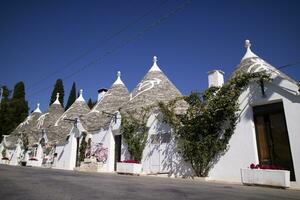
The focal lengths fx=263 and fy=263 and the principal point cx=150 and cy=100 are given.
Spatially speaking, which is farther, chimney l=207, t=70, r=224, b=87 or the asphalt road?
chimney l=207, t=70, r=224, b=87

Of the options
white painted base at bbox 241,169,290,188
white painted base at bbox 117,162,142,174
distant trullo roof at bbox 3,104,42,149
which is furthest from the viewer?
distant trullo roof at bbox 3,104,42,149

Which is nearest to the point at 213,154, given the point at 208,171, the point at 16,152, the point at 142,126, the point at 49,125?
the point at 208,171

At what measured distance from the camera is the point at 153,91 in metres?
19.3

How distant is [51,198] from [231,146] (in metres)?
9.06

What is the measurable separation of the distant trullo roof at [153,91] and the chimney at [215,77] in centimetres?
318

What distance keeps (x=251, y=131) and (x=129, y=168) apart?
24.1 feet

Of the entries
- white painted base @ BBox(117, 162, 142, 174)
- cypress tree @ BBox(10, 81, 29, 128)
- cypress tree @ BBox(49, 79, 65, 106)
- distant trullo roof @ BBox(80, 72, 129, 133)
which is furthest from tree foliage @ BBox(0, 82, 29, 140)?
white painted base @ BBox(117, 162, 142, 174)

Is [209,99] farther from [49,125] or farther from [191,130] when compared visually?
[49,125]

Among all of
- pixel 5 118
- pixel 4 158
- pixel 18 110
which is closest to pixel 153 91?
pixel 4 158

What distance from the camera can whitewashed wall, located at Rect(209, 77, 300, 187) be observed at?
10344 mm

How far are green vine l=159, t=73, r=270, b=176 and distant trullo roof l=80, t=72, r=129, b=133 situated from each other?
27.6 ft

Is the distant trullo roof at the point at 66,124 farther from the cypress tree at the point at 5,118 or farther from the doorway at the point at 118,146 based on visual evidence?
the cypress tree at the point at 5,118

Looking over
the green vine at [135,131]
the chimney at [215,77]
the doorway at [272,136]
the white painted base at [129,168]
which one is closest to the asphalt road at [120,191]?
the doorway at [272,136]

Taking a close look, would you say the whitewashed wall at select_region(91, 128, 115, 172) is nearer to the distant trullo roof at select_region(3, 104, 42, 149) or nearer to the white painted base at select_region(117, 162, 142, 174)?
the white painted base at select_region(117, 162, 142, 174)
